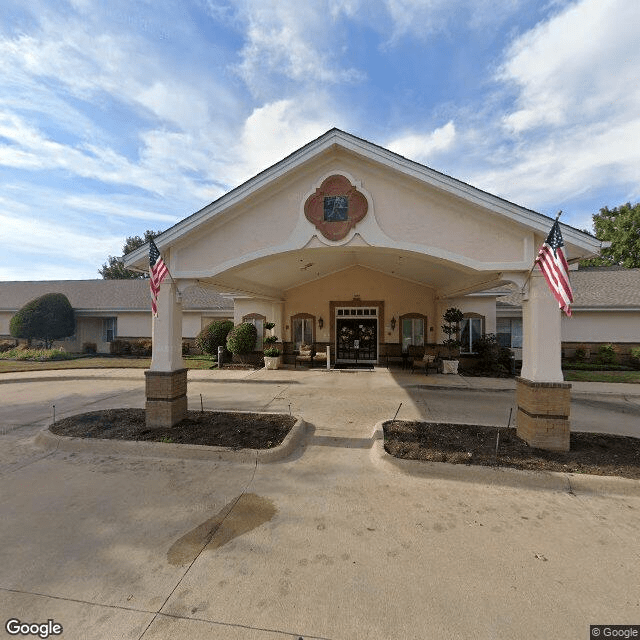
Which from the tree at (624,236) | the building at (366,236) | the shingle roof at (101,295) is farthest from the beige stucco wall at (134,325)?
the tree at (624,236)

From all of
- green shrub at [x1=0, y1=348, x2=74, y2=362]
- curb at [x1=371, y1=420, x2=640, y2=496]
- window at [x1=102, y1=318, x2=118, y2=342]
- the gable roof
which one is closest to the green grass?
the gable roof

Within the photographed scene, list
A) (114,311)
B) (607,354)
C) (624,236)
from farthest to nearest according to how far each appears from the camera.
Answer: (624,236), (114,311), (607,354)

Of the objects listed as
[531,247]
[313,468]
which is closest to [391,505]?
[313,468]

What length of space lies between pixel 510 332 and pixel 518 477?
622 inches

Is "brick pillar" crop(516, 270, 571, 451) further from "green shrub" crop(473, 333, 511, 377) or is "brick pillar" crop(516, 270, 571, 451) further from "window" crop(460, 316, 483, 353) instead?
"window" crop(460, 316, 483, 353)

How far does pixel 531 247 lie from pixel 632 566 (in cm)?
482

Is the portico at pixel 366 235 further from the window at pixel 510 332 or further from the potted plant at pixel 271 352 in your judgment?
the window at pixel 510 332

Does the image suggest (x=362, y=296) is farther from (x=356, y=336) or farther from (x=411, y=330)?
(x=411, y=330)

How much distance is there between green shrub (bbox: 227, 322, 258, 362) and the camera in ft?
55.5

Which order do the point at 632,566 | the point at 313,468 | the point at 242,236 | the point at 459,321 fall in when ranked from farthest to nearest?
the point at 459,321
the point at 242,236
the point at 313,468
the point at 632,566

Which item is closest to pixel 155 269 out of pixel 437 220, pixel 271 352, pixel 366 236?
pixel 366 236

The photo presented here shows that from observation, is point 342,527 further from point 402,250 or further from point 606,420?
point 606,420

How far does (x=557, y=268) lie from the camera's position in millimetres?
5258

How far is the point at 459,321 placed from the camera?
51.9 feet
